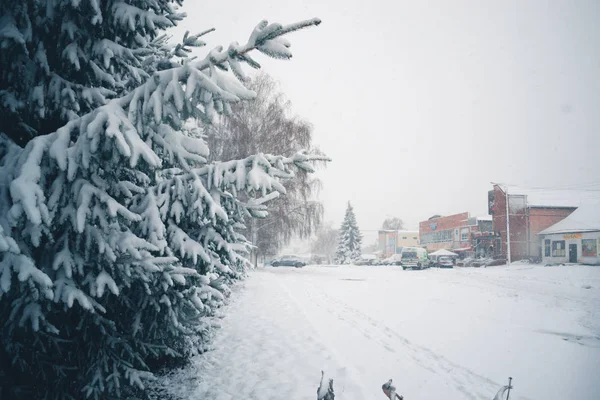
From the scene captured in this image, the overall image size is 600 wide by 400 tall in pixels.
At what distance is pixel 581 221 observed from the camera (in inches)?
1195

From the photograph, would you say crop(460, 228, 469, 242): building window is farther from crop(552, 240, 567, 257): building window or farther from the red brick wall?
crop(552, 240, 567, 257): building window

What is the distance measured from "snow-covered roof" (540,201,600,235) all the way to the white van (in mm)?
13683

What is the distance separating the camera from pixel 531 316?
26.8 ft

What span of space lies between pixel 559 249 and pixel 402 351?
113 feet

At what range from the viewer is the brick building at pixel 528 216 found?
34344 mm

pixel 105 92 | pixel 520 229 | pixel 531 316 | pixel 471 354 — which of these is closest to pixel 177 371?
pixel 105 92

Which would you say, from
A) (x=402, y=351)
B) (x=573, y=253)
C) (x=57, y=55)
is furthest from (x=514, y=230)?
(x=57, y=55)

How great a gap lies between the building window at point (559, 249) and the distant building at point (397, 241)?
38.7 meters

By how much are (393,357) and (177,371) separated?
316cm

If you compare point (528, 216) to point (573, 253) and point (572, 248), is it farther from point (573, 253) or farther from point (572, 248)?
point (573, 253)

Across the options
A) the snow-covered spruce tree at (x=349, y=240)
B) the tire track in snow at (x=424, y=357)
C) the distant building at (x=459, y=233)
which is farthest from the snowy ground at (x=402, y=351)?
the snow-covered spruce tree at (x=349, y=240)

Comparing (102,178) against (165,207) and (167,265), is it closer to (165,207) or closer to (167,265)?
(165,207)

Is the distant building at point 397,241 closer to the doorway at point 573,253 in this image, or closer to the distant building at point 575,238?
the distant building at point 575,238

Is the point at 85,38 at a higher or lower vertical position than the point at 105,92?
higher
